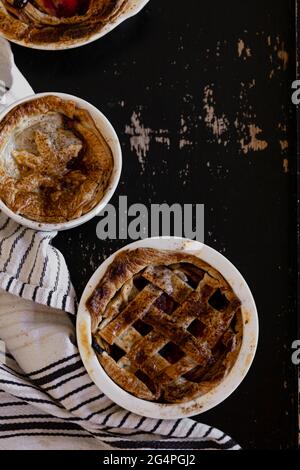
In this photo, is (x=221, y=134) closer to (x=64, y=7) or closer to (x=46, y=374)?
(x=64, y=7)

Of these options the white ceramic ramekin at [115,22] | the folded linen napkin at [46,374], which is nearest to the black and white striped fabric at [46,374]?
the folded linen napkin at [46,374]

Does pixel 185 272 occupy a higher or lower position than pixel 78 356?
higher

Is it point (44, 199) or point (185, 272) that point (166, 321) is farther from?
point (44, 199)

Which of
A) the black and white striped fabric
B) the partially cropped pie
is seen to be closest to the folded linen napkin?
the black and white striped fabric

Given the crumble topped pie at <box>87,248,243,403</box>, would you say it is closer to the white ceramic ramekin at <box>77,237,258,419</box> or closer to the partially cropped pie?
the white ceramic ramekin at <box>77,237,258,419</box>

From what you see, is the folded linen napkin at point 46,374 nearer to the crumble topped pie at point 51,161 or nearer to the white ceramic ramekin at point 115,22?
the crumble topped pie at point 51,161

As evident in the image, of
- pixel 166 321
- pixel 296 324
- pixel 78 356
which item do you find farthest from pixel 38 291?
pixel 296 324
